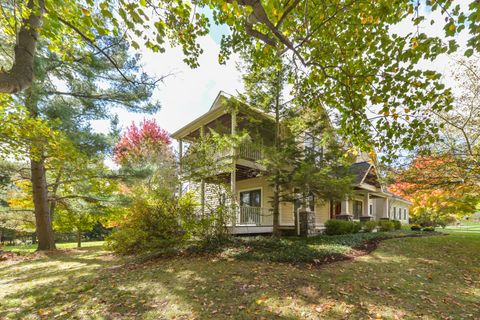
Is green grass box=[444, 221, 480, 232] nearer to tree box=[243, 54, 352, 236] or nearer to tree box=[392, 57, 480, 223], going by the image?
tree box=[392, 57, 480, 223]

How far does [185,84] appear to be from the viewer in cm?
630

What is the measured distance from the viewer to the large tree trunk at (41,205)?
11781mm

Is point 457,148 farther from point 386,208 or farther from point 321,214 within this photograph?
point 386,208

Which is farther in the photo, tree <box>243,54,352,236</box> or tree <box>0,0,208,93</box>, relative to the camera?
tree <box>243,54,352,236</box>

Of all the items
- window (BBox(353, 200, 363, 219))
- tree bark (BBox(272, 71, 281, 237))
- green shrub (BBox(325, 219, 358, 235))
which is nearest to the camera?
tree bark (BBox(272, 71, 281, 237))

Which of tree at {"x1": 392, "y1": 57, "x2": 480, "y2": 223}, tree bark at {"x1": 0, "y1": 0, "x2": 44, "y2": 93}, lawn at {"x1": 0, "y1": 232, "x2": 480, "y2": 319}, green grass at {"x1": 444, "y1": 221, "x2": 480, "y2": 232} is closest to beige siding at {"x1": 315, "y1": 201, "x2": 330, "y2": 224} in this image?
tree at {"x1": 392, "y1": 57, "x2": 480, "y2": 223}

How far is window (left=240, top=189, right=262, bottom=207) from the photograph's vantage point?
15155mm

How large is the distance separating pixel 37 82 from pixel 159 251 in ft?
24.2

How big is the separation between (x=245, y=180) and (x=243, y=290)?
1139 cm

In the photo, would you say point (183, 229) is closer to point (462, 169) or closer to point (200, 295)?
point (200, 295)

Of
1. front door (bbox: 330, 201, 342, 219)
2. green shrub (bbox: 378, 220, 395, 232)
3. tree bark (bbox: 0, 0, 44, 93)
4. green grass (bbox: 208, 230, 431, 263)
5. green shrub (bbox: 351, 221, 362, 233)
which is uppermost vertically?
tree bark (bbox: 0, 0, 44, 93)

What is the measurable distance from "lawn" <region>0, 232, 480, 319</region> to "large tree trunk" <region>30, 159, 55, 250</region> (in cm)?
468

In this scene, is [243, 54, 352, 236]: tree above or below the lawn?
above

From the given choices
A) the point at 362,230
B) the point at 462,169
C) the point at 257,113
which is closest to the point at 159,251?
the point at 257,113
